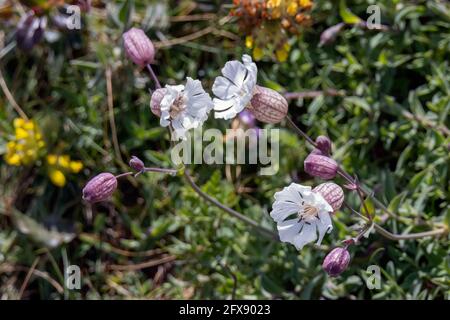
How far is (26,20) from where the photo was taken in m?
3.35

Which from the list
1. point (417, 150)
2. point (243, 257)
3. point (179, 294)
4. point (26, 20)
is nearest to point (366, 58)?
point (417, 150)

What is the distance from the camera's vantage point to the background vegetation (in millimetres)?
2752

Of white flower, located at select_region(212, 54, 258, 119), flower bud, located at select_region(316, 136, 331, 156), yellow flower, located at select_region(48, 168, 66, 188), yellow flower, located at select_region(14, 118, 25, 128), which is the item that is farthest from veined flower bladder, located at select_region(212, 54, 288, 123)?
yellow flower, located at select_region(14, 118, 25, 128)

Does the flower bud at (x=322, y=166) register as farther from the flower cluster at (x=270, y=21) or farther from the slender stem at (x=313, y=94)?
the slender stem at (x=313, y=94)

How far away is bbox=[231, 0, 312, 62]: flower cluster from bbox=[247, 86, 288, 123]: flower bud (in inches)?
29.8

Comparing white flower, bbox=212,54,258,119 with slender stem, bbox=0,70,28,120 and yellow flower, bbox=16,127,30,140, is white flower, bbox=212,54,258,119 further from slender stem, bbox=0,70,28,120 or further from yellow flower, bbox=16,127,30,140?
slender stem, bbox=0,70,28,120

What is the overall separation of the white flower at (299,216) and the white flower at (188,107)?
37cm

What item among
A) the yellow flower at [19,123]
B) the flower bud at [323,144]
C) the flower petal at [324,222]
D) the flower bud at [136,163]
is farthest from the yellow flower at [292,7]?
the yellow flower at [19,123]

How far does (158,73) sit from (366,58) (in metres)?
1.09

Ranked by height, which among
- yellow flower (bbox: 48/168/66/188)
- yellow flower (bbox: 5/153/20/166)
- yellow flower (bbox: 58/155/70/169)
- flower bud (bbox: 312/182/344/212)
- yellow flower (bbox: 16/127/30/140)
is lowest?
yellow flower (bbox: 48/168/66/188)

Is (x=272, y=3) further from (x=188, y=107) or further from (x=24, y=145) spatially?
(x=24, y=145)
